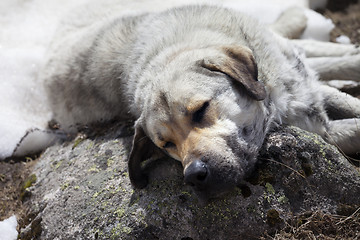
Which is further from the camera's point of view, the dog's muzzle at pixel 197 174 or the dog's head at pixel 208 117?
the dog's head at pixel 208 117

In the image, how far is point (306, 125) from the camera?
4445mm

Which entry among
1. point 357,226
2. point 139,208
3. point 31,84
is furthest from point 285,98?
point 31,84

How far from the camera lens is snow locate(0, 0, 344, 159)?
18.9 feet

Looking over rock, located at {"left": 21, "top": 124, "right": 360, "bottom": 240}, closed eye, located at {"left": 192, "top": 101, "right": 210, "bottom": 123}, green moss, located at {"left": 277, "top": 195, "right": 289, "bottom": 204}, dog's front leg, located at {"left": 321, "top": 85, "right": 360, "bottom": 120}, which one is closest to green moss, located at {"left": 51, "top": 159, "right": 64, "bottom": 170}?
rock, located at {"left": 21, "top": 124, "right": 360, "bottom": 240}

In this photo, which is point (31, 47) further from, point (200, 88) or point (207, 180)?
point (207, 180)

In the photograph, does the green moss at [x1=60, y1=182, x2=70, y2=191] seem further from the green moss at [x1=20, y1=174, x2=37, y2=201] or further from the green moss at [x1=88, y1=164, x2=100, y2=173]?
the green moss at [x1=20, y1=174, x2=37, y2=201]

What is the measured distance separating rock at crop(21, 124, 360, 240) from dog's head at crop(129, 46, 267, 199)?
0.51 feet

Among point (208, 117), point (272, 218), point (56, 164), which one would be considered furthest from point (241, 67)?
point (56, 164)

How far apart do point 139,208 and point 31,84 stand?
3.52m

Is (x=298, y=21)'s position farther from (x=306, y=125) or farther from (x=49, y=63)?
(x=49, y=63)

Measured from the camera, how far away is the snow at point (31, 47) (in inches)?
226

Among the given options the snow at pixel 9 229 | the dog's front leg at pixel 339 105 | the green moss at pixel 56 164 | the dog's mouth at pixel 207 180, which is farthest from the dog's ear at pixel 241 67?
the snow at pixel 9 229

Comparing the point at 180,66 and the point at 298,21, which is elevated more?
the point at 180,66

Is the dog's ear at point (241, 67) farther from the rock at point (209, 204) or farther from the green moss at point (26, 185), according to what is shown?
the green moss at point (26, 185)
